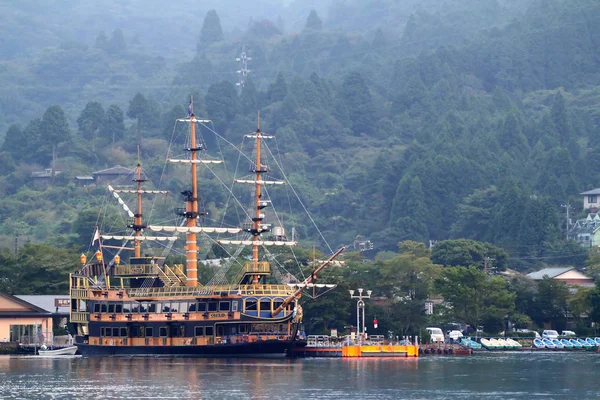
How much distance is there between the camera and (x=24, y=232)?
197750 mm

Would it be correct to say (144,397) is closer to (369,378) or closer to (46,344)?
(369,378)

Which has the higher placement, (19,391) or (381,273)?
(381,273)

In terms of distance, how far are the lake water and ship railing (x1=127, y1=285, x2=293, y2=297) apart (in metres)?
4.86

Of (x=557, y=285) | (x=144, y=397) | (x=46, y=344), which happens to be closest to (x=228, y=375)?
(x=144, y=397)

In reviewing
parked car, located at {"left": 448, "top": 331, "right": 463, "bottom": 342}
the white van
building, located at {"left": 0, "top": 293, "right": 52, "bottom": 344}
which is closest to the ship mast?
building, located at {"left": 0, "top": 293, "right": 52, "bottom": 344}

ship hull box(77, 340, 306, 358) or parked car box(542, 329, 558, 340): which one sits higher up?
parked car box(542, 329, 558, 340)

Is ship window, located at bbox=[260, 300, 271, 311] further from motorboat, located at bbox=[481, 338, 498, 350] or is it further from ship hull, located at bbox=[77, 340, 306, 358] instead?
motorboat, located at bbox=[481, 338, 498, 350]

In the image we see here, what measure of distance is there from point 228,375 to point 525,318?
42.8 meters

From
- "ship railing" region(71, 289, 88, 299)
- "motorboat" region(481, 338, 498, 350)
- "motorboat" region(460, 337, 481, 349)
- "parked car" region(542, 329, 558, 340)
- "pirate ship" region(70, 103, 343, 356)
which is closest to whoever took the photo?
"pirate ship" region(70, 103, 343, 356)

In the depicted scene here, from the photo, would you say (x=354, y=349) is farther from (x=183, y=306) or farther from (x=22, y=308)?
(x=22, y=308)

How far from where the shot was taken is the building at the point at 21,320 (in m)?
113

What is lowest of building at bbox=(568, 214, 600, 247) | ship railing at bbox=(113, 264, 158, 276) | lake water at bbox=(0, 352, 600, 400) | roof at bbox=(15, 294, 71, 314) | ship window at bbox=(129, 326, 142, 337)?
lake water at bbox=(0, 352, 600, 400)

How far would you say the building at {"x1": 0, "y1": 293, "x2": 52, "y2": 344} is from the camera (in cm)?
11262

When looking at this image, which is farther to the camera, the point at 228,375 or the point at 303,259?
the point at 303,259
